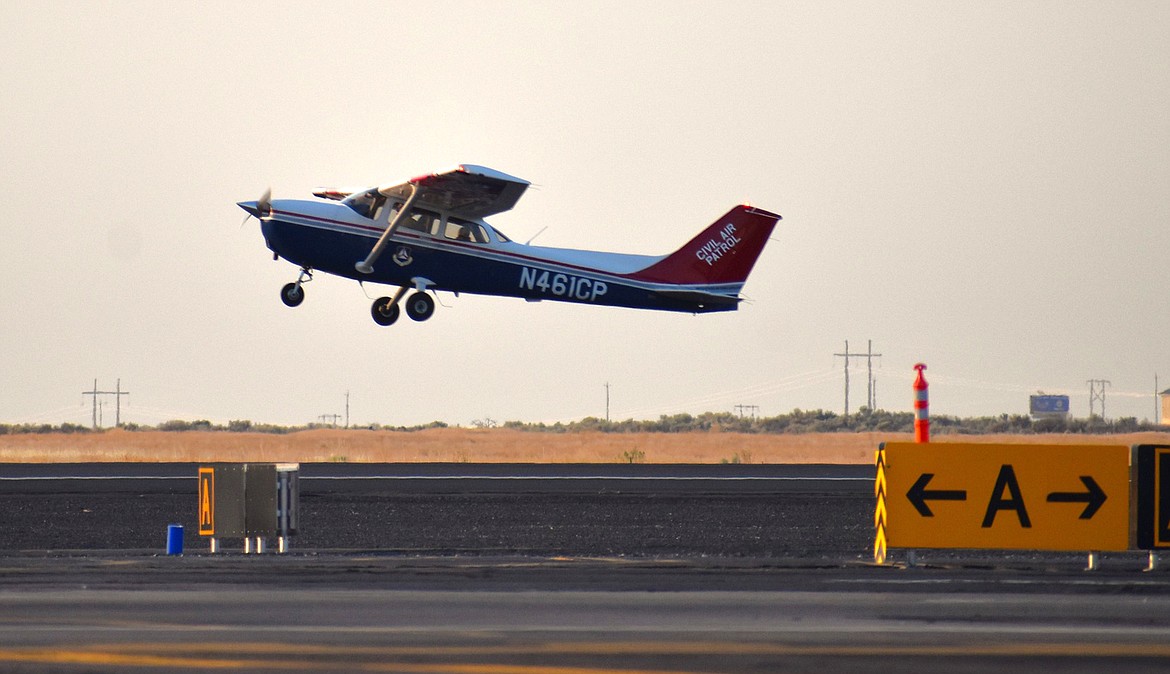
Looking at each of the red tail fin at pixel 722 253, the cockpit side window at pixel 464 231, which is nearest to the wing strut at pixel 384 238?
the cockpit side window at pixel 464 231

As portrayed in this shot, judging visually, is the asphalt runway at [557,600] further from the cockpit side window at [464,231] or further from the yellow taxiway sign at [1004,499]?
the cockpit side window at [464,231]

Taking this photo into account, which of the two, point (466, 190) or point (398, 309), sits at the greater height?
point (466, 190)

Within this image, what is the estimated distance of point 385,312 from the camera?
2997 cm

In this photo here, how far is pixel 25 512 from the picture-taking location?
22.8 m

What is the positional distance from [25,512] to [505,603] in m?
14.0

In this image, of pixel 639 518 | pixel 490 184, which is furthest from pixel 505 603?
pixel 490 184

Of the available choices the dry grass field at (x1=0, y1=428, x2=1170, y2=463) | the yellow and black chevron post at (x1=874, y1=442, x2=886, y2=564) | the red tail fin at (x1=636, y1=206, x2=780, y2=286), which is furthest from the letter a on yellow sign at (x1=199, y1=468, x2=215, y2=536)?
the dry grass field at (x1=0, y1=428, x2=1170, y2=463)

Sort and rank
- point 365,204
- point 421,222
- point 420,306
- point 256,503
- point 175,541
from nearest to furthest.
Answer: point 175,541 → point 256,503 → point 365,204 → point 421,222 → point 420,306

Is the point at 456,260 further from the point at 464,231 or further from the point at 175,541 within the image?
the point at 175,541

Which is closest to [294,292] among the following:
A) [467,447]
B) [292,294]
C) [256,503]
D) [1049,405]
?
[292,294]

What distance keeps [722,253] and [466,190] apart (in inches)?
269

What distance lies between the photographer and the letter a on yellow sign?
688 inches

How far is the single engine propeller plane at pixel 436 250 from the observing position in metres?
27.5

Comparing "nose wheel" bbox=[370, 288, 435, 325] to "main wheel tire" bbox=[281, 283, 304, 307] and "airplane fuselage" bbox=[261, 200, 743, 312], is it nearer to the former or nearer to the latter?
"airplane fuselage" bbox=[261, 200, 743, 312]
